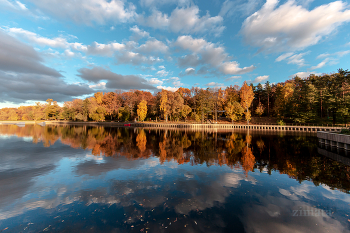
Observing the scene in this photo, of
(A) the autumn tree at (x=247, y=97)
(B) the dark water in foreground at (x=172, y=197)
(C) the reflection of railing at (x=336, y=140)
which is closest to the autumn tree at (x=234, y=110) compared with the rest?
(A) the autumn tree at (x=247, y=97)

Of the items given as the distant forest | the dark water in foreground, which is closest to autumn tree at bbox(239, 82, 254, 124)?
the distant forest

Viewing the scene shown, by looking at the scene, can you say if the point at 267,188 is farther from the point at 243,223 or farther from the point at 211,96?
the point at 211,96

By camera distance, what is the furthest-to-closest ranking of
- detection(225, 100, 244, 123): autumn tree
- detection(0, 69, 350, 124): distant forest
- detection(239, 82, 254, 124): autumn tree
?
detection(225, 100, 244, 123): autumn tree, detection(239, 82, 254, 124): autumn tree, detection(0, 69, 350, 124): distant forest

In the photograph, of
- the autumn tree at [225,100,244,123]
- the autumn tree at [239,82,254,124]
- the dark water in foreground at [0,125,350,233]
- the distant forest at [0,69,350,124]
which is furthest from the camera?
the autumn tree at [225,100,244,123]

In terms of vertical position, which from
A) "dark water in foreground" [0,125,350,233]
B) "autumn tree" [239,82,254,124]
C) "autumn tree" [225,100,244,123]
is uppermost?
"autumn tree" [239,82,254,124]

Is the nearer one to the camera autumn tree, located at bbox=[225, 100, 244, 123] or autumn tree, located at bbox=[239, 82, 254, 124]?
autumn tree, located at bbox=[239, 82, 254, 124]

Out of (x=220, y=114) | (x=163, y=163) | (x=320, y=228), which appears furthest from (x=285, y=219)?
(x=220, y=114)

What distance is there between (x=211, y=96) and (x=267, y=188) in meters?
65.6

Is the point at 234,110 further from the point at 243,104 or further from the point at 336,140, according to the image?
the point at 336,140

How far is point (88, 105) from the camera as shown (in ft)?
282

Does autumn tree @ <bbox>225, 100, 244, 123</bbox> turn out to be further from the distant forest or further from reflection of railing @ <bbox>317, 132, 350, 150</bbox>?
reflection of railing @ <bbox>317, 132, 350, 150</bbox>

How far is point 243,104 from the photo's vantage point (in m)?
67.2

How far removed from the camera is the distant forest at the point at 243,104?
52216 mm

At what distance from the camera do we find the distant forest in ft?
171
